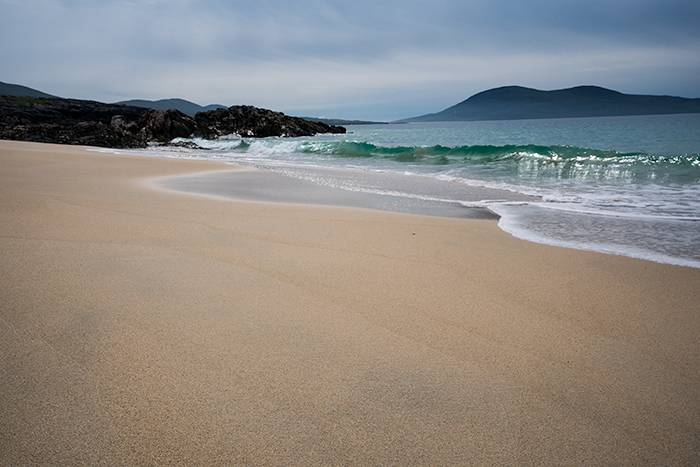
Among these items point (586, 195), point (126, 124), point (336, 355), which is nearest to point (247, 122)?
point (126, 124)

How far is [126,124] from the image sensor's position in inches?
1336

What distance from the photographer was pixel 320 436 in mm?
1129

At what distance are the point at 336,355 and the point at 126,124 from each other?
39.6 metres

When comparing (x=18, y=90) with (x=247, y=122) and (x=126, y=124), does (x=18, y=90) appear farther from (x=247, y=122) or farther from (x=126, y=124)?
(x=126, y=124)

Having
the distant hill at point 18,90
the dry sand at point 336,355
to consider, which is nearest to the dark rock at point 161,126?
the dry sand at point 336,355

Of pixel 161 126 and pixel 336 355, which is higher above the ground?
pixel 161 126

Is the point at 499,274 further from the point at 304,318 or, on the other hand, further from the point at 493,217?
the point at 493,217

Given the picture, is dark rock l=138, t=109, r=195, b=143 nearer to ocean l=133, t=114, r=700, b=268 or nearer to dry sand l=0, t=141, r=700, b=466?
ocean l=133, t=114, r=700, b=268

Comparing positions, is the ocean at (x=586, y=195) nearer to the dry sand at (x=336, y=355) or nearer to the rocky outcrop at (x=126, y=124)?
the dry sand at (x=336, y=355)

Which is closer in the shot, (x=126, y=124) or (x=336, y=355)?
(x=336, y=355)

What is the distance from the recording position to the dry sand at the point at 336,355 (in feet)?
3.63

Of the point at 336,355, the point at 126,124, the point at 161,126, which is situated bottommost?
the point at 336,355

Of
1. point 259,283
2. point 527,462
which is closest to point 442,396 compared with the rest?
point 527,462

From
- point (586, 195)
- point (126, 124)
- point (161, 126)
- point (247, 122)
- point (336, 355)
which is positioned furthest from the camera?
point (247, 122)
